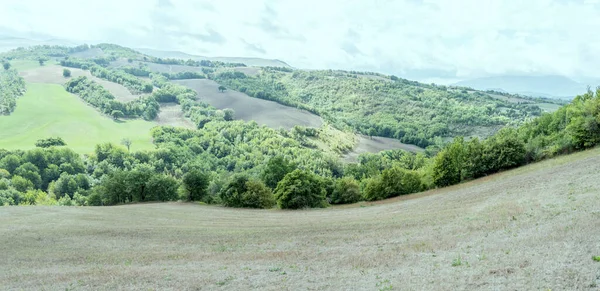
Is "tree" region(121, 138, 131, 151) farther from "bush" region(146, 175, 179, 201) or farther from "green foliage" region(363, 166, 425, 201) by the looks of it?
"green foliage" region(363, 166, 425, 201)

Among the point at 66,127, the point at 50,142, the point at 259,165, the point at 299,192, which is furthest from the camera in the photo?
the point at 66,127

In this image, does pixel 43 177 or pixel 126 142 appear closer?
pixel 43 177

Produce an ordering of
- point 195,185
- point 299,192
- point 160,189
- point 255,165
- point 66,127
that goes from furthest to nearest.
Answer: point 66,127
point 255,165
point 160,189
point 195,185
point 299,192

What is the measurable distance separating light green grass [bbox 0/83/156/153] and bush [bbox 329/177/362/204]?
102259mm

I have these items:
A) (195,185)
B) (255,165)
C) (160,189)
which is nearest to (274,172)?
(195,185)

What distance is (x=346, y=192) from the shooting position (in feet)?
272

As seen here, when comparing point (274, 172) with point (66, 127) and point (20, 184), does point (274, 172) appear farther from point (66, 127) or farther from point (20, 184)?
point (66, 127)

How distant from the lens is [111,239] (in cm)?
3644

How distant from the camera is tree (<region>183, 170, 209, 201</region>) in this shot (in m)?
82.3

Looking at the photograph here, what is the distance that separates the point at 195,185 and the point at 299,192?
25.8 metres

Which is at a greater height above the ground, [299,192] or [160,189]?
[299,192]

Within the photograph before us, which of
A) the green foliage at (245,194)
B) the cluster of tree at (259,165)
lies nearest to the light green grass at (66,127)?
the cluster of tree at (259,165)

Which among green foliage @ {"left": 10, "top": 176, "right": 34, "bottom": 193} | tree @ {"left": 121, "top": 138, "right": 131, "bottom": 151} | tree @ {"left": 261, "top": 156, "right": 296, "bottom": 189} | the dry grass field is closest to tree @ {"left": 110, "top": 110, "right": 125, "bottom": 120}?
tree @ {"left": 121, "top": 138, "right": 131, "bottom": 151}

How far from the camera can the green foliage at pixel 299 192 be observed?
7119 centimetres
